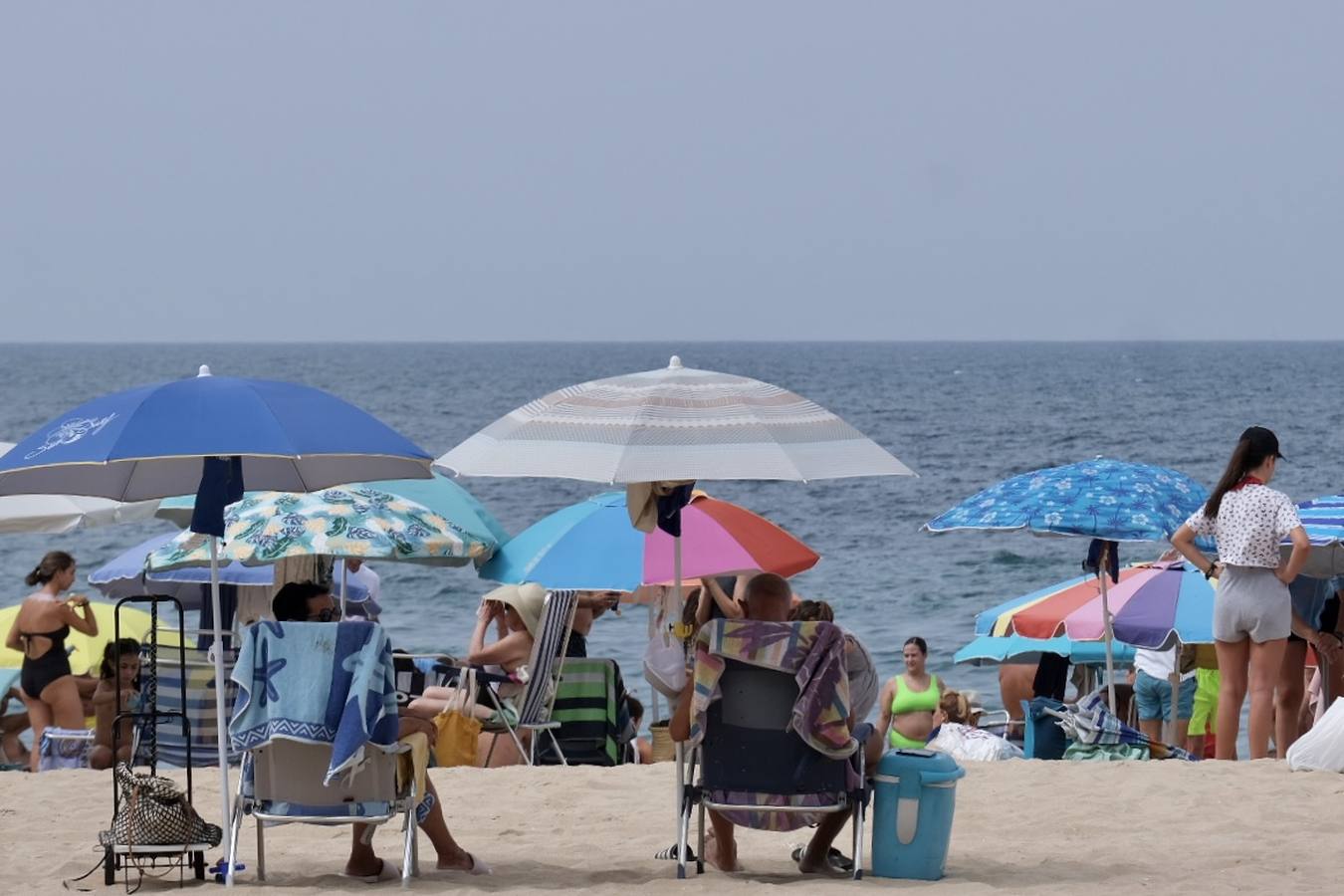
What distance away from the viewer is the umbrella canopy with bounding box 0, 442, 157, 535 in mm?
7961

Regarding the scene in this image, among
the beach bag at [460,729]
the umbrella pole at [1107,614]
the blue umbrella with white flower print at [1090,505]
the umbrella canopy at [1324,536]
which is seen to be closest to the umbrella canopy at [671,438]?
the blue umbrella with white flower print at [1090,505]

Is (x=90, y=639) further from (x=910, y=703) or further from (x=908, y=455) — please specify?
(x=908, y=455)

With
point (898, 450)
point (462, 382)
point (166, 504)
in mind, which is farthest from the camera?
point (462, 382)

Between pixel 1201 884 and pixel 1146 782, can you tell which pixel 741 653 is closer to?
pixel 1201 884

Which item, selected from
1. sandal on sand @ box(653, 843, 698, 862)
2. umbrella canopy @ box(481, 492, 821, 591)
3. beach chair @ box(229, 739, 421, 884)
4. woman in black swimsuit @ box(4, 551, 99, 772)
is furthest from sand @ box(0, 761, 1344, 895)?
woman in black swimsuit @ box(4, 551, 99, 772)

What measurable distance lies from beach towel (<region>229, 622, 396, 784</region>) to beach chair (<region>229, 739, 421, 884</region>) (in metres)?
0.08

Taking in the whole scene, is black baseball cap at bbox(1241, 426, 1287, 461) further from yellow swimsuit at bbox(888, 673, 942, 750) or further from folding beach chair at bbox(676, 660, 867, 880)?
yellow swimsuit at bbox(888, 673, 942, 750)

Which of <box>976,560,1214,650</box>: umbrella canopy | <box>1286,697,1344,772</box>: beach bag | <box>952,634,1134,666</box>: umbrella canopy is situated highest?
<box>976,560,1214,650</box>: umbrella canopy

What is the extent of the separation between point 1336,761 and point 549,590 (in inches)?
137

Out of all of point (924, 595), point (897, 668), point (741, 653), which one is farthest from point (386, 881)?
point (924, 595)

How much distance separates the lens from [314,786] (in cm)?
570

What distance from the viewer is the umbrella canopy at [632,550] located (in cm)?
835

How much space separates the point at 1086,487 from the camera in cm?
870

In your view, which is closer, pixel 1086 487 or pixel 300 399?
pixel 300 399
